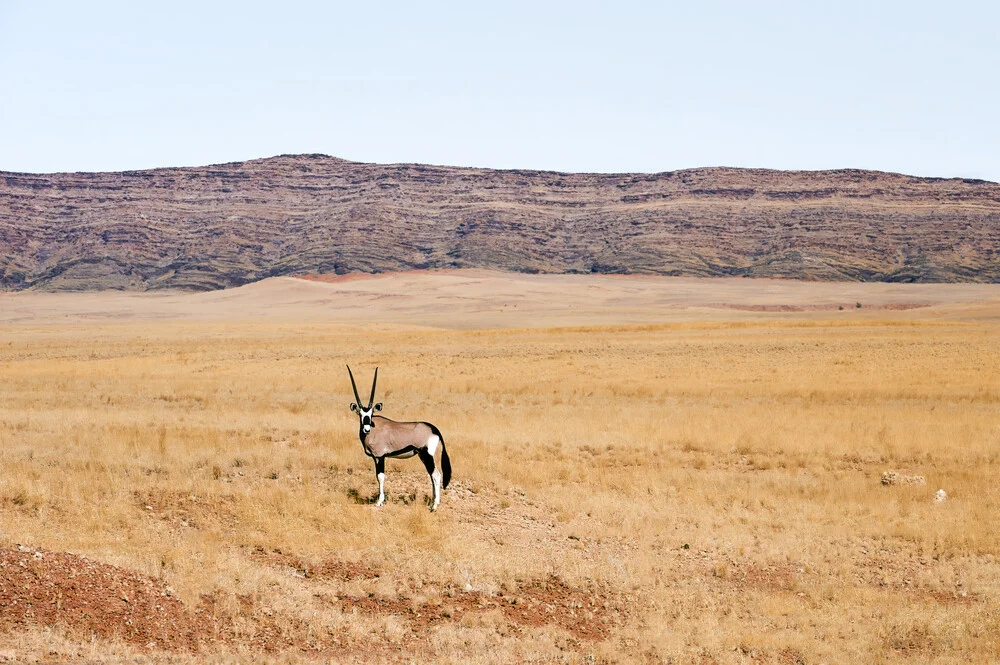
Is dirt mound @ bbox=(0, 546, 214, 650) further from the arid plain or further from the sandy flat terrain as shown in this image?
the sandy flat terrain

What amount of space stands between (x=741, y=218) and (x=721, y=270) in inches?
913

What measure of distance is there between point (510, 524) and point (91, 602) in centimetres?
671

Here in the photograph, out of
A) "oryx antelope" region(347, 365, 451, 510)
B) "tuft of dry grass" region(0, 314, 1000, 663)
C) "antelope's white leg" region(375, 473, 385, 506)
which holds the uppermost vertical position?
"oryx antelope" region(347, 365, 451, 510)

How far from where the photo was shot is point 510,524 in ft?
47.1

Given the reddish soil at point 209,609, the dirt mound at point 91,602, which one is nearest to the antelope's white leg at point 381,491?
the reddish soil at point 209,609

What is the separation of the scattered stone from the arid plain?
0.23 m

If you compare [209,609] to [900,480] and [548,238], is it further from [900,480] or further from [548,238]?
[548,238]

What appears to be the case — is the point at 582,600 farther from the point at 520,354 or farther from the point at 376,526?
the point at 520,354

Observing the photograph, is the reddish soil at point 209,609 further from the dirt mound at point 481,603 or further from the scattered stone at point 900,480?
the scattered stone at point 900,480

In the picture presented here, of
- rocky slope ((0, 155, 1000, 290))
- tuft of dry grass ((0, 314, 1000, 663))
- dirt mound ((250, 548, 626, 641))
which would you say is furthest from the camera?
rocky slope ((0, 155, 1000, 290))

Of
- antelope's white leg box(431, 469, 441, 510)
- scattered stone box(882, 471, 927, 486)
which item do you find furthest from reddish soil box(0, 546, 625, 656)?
scattered stone box(882, 471, 927, 486)

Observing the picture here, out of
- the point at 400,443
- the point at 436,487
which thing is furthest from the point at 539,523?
the point at 400,443

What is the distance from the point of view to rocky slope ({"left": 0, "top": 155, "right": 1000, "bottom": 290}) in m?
168

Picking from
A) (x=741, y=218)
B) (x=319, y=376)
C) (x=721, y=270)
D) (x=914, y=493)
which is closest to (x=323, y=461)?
(x=914, y=493)
